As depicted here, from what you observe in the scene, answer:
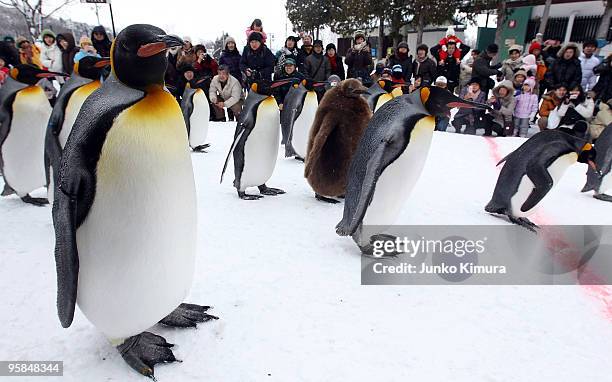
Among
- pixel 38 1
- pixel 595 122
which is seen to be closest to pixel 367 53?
pixel 595 122

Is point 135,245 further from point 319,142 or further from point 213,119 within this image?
point 213,119

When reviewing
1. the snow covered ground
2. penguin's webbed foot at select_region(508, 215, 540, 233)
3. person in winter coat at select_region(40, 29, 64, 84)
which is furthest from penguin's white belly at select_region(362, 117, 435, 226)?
person in winter coat at select_region(40, 29, 64, 84)

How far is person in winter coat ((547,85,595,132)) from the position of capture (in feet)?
16.7

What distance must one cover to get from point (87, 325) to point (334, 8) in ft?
72.8

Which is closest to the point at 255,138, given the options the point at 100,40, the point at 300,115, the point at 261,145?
the point at 261,145

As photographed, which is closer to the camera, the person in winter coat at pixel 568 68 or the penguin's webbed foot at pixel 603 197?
the penguin's webbed foot at pixel 603 197

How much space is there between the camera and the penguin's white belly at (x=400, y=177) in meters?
1.81

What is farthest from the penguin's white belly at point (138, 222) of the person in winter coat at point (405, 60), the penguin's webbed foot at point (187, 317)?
the person in winter coat at point (405, 60)

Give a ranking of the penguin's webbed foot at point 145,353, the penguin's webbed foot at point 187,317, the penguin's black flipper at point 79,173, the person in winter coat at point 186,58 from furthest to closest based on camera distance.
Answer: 1. the person in winter coat at point 186,58
2. the penguin's webbed foot at point 187,317
3. the penguin's webbed foot at point 145,353
4. the penguin's black flipper at point 79,173

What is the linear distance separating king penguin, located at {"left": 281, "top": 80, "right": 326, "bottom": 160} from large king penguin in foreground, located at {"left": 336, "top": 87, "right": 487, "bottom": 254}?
1542mm

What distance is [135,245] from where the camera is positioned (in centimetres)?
107

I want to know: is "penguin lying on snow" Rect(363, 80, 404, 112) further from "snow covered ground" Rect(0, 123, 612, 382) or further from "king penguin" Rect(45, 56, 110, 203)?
"king penguin" Rect(45, 56, 110, 203)

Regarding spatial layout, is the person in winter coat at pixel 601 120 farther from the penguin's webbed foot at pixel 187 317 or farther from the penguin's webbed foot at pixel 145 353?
the penguin's webbed foot at pixel 145 353

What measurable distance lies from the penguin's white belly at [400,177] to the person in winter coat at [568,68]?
5.51 m
